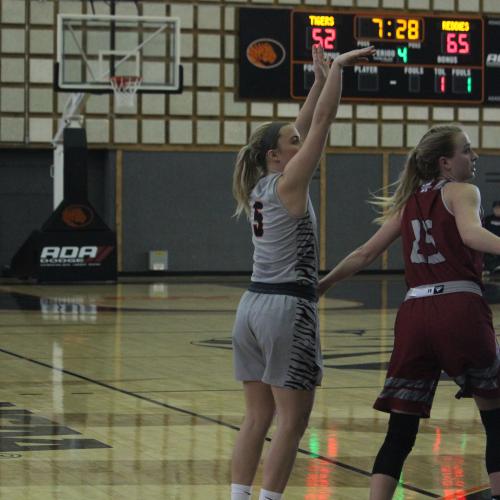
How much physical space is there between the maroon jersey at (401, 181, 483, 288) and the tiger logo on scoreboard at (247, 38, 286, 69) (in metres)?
21.6

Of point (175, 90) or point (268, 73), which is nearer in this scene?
point (175, 90)

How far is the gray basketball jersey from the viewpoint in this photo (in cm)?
493

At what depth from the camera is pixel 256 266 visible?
504 cm

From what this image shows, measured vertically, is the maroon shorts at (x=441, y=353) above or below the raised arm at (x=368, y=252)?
below

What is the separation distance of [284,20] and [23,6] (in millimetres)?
5141

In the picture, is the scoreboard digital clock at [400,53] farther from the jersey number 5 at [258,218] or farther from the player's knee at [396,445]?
the player's knee at [396,445]

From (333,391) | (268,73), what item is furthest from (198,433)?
(268,73)

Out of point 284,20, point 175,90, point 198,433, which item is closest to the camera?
point 198,433

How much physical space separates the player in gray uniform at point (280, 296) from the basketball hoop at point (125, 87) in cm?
1839

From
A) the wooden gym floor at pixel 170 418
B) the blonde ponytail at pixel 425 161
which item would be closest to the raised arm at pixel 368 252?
the blonde ponytail at pixel 425 161

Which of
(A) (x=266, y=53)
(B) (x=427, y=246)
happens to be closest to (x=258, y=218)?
(B) (x=427, y=246)

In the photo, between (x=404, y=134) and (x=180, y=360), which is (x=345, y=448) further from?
(x=404, y=134)

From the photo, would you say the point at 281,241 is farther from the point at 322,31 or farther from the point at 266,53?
the point at 266,53

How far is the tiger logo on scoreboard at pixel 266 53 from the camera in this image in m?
26.4
